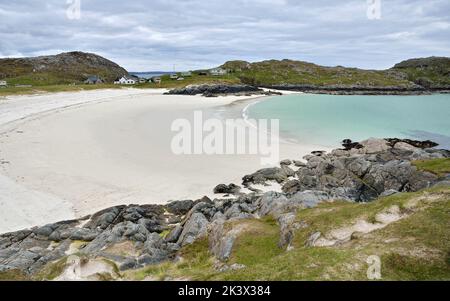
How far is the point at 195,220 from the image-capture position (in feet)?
77.4

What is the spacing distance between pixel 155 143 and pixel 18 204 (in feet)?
74.4

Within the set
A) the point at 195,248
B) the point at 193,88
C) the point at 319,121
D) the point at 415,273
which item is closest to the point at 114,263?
the point at 195,248

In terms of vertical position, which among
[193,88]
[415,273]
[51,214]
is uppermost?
[193,88]

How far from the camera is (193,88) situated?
157125mm

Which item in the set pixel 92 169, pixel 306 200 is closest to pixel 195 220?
pixel 306 200

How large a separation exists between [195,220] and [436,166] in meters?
21.6

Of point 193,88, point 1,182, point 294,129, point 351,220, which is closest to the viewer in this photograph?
point 351,220

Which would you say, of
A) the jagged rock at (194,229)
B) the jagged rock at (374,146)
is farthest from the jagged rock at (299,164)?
the jagged rock at (194,229)

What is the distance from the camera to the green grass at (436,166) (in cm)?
2953

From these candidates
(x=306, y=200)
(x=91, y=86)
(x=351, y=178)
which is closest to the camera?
(x=306, y=200)

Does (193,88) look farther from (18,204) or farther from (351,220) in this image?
(351,220)

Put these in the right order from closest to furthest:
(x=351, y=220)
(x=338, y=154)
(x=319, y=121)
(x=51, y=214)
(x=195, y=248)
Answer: (x=351, y=220)
(x=195, y=248)
(x=51, y=214)
(x=338, y=154)
(x=319, y=121)

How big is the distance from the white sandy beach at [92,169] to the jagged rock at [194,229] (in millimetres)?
6946

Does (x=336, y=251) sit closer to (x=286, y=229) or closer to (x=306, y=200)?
(x=286, y=229)
